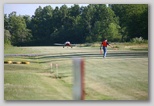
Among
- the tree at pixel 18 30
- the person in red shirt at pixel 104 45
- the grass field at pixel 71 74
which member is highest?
the tree at pixel 18 30

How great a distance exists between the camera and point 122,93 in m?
4.73

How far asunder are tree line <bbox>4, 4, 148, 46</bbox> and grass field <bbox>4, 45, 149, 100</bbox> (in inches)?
6.0

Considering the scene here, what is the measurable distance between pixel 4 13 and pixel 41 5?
55 cm

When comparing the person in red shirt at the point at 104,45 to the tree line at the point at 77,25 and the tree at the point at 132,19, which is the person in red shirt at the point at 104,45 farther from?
the tree at the point at 132,19

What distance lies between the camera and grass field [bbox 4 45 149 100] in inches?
185

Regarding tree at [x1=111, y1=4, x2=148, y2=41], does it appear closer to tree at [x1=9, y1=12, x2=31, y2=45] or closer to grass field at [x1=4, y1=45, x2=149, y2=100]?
grass field at [x1=4, y1=45, x2=149, y2=100]

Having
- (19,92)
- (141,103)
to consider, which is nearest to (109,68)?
(141,103)

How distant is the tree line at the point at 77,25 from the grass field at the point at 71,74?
0.50 ft

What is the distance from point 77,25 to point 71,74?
74cm

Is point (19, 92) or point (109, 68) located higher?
point (109, 68)

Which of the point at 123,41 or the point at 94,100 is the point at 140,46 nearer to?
the point at 123,41

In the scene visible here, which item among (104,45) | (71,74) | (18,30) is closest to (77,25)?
(104,45)

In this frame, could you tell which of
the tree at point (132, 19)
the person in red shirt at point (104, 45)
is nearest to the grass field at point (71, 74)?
the person in red shirt at point (104, 45)

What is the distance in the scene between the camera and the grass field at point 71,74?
185 inches
